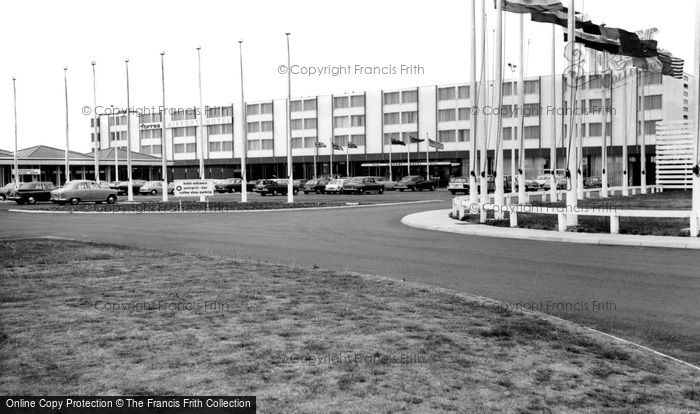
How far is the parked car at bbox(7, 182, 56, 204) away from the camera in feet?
158

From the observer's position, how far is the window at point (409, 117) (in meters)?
93.4

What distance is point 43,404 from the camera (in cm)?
482

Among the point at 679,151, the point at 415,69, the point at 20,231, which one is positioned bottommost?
the point at 20,231

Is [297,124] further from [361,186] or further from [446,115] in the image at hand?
[361,186]

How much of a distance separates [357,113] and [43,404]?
93681mm

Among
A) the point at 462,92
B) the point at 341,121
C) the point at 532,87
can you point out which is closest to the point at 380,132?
the point at 341,121

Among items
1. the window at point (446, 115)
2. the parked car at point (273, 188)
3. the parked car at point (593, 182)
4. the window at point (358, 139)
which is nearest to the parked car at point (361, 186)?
the parked car at point (273, 188)

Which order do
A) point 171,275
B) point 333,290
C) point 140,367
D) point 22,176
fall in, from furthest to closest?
point 22,176
point 171,275
point 333,290
point 140,367

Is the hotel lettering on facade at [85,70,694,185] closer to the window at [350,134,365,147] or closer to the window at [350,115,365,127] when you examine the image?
the window at [350,134,365,147]

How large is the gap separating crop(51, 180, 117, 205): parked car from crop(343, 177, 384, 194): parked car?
23050 millimetres

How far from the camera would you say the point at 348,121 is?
97875 mm

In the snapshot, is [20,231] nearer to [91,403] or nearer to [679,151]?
[91,403]

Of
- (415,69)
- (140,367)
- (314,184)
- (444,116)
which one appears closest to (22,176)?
(314,184)

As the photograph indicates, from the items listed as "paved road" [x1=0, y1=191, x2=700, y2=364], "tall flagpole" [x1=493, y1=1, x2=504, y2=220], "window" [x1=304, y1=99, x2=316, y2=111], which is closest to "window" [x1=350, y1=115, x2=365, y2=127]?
"window" [x1=304, y1=99, x2=316, y2=111]
